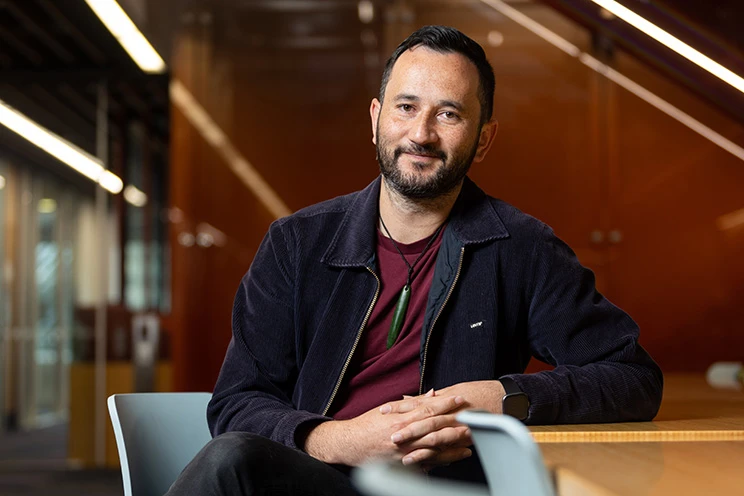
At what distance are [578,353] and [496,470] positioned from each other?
804mm

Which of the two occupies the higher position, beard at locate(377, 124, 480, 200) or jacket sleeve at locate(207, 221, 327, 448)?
beard at locate(377, 124, 480, 200)

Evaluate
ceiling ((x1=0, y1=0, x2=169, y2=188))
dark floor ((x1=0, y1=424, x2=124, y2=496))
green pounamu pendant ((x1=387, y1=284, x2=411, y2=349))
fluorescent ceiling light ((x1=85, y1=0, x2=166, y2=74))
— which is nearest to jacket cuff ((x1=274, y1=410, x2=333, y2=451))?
green pounamu pendant ((x1=387, y1=284, x2=411, y2=349))

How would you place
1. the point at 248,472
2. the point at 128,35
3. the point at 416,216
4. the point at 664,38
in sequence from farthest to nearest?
1. the point at 128,35
2. the point at 664,38
3. the point at 416,216
4. the point at 248,472

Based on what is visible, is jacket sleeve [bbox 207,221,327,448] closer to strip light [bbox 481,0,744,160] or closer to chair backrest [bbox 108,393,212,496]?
chair backrest [bbox 108,393,212,496]

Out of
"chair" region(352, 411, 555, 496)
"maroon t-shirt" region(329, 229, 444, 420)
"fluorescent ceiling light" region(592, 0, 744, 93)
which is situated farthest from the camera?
"fluorescent ceiling light" region(592, 0, 744, 93)

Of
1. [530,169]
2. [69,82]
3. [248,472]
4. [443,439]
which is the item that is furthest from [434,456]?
[69,82]

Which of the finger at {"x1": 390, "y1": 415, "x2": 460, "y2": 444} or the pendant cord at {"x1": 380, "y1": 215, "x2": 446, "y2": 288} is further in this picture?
the pendant cord at {"x1": 380, "y1": 215, "x2": 446, "y2": 288}

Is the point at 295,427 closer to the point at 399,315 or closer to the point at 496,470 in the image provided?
the point at 399,315

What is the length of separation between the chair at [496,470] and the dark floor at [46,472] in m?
4.56

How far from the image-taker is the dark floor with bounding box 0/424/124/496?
17.2 ft

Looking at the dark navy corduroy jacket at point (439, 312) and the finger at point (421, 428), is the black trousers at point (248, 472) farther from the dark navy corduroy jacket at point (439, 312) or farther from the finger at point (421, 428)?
the dark navy corduroy jacket at point (439, 312)

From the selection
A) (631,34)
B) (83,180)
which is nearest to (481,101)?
(631,34)

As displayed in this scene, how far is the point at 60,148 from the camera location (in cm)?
645

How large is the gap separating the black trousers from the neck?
0.62 meters
